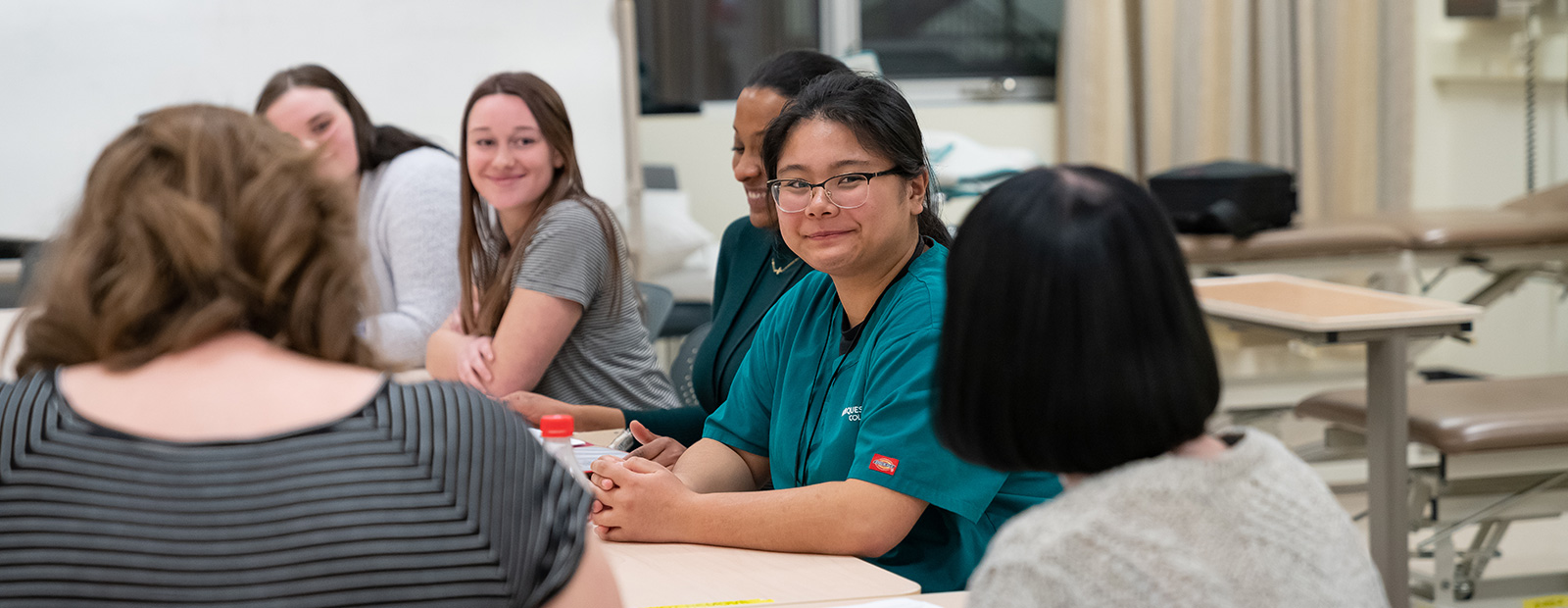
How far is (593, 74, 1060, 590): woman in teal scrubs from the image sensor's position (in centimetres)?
128

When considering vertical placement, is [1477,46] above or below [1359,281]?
above

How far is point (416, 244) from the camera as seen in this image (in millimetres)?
2574

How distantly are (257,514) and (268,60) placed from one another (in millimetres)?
3111

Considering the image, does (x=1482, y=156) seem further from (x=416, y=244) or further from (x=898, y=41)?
(x=416, y=244)

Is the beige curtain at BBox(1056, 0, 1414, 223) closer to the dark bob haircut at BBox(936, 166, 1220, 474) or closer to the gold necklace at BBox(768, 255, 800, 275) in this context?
the gold necklace at BBox(768, 255, 800, 275)

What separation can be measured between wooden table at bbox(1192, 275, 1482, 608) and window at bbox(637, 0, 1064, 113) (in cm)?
213

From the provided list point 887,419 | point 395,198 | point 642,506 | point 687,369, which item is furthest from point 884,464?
point 395,198

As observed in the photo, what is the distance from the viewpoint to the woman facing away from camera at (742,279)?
1.88 m

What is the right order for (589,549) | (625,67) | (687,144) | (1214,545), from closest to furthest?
(1214,545), (589,549), (625,67), (687,144)

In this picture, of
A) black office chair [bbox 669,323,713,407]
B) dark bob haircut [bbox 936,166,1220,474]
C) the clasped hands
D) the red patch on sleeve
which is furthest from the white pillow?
dark bob haircut [bbox 936,166,1220,474]

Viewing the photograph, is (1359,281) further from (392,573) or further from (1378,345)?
(392,573)

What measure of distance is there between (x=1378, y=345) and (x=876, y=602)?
1.81 meters

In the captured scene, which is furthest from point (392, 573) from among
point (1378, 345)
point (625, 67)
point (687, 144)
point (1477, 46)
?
point (1477, 46)

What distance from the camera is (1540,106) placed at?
4285 millimetres
